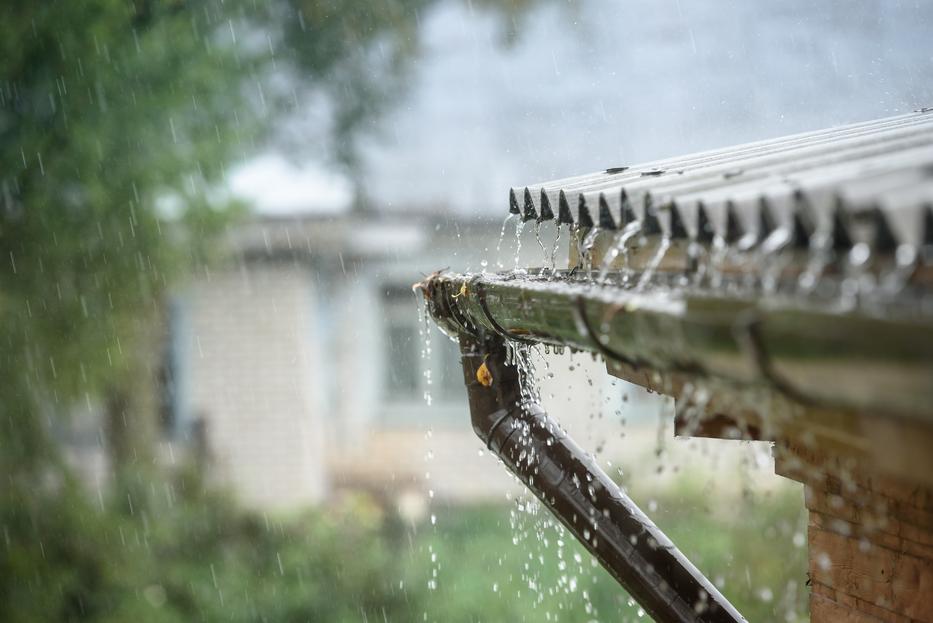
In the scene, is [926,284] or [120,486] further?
[120,486]

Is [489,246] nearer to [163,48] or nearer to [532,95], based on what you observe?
[532,95]

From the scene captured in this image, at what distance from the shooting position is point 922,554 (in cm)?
188

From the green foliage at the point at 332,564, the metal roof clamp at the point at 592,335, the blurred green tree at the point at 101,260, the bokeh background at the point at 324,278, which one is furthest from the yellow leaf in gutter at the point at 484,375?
the blurred green tree at the point at 101,260

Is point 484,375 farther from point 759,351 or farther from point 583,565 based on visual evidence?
point 583,565

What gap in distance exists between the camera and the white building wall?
355 inches

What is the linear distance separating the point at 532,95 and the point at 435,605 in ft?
17.6

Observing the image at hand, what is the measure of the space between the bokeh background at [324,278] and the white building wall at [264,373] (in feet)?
0.09

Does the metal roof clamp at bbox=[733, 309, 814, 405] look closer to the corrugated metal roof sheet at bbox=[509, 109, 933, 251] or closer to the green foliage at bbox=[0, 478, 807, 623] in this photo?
the corrugated metal roof sheet at bbox=[509, 109, 933, 251]

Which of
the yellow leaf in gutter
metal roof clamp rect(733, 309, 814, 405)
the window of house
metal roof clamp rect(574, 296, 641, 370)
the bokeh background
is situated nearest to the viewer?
metal roof clamp rect(733, 309, 814, 405)

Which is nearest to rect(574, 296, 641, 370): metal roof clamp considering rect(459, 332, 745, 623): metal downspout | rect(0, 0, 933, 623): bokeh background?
rect(459, 332, 745, 623): metal downspout

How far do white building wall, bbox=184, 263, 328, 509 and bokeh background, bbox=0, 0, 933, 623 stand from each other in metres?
0.03

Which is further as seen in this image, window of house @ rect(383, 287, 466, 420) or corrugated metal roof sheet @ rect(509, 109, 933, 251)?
window of house @ rect(383, 287, 466, 420)

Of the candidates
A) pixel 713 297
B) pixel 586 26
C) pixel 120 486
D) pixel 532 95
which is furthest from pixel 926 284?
pixel 586 26

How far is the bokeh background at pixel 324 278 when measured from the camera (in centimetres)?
740
